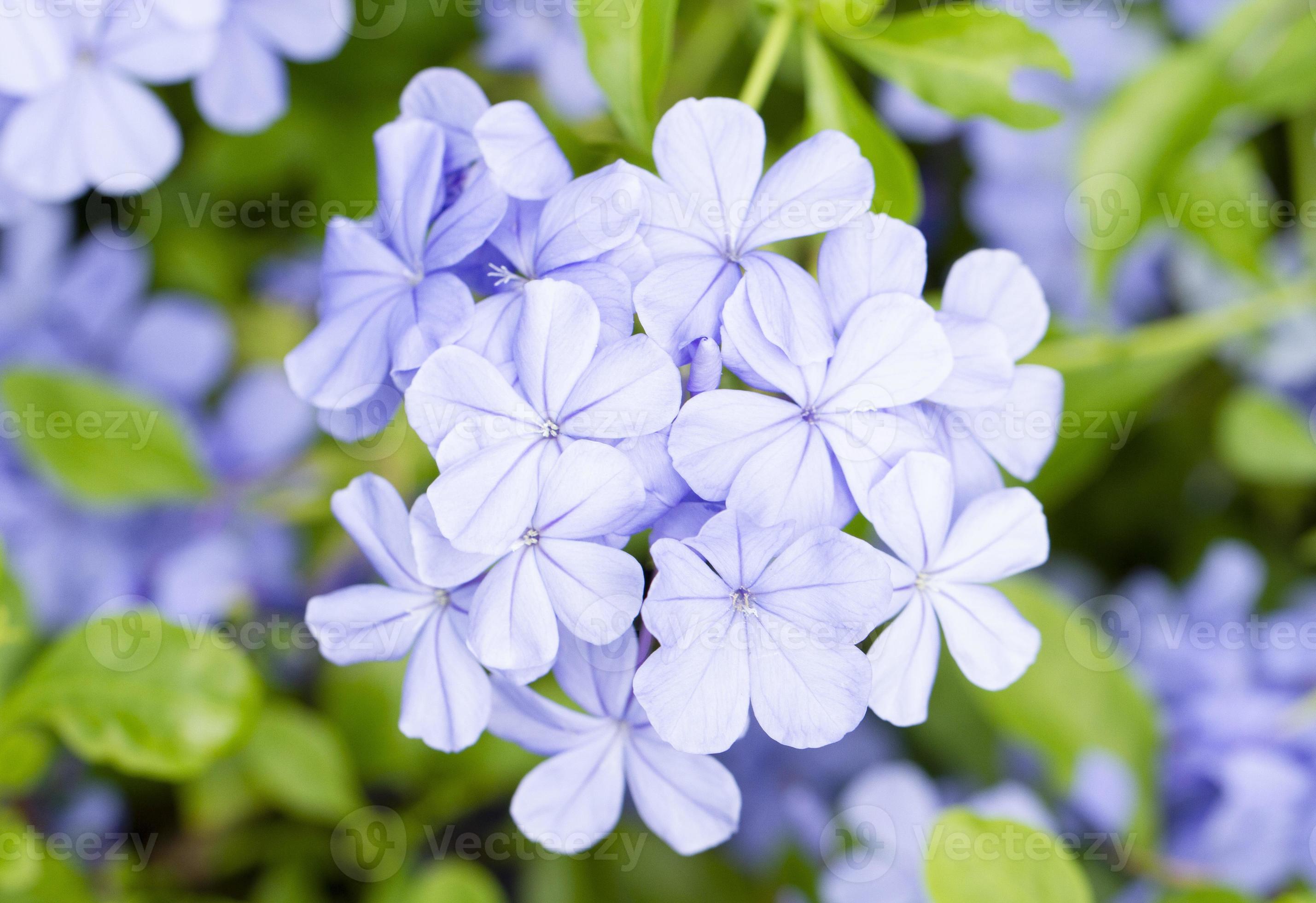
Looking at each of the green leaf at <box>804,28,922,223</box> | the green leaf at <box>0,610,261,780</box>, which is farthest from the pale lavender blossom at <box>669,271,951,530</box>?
the green leaf at <box>0,610,261,780</box>

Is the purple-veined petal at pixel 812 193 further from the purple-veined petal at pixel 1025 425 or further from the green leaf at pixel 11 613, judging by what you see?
the green leaf at pixel 11 613

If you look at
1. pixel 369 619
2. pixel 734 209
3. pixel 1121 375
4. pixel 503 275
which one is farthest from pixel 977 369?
pixel 1121 375

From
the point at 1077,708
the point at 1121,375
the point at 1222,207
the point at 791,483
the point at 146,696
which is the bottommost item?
the point at 1077,708

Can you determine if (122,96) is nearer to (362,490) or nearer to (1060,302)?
(362,490)

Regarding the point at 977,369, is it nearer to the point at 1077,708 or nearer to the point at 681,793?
the point at 681,793

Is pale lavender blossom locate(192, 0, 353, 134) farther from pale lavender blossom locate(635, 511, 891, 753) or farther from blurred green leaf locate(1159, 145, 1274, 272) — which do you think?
blurred green leaf locate(1159, 145, 1274, 272)

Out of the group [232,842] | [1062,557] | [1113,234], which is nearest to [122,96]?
[232,842]

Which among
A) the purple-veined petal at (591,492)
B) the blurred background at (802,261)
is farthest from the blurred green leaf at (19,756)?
the purple-veined petal at (591,492)
